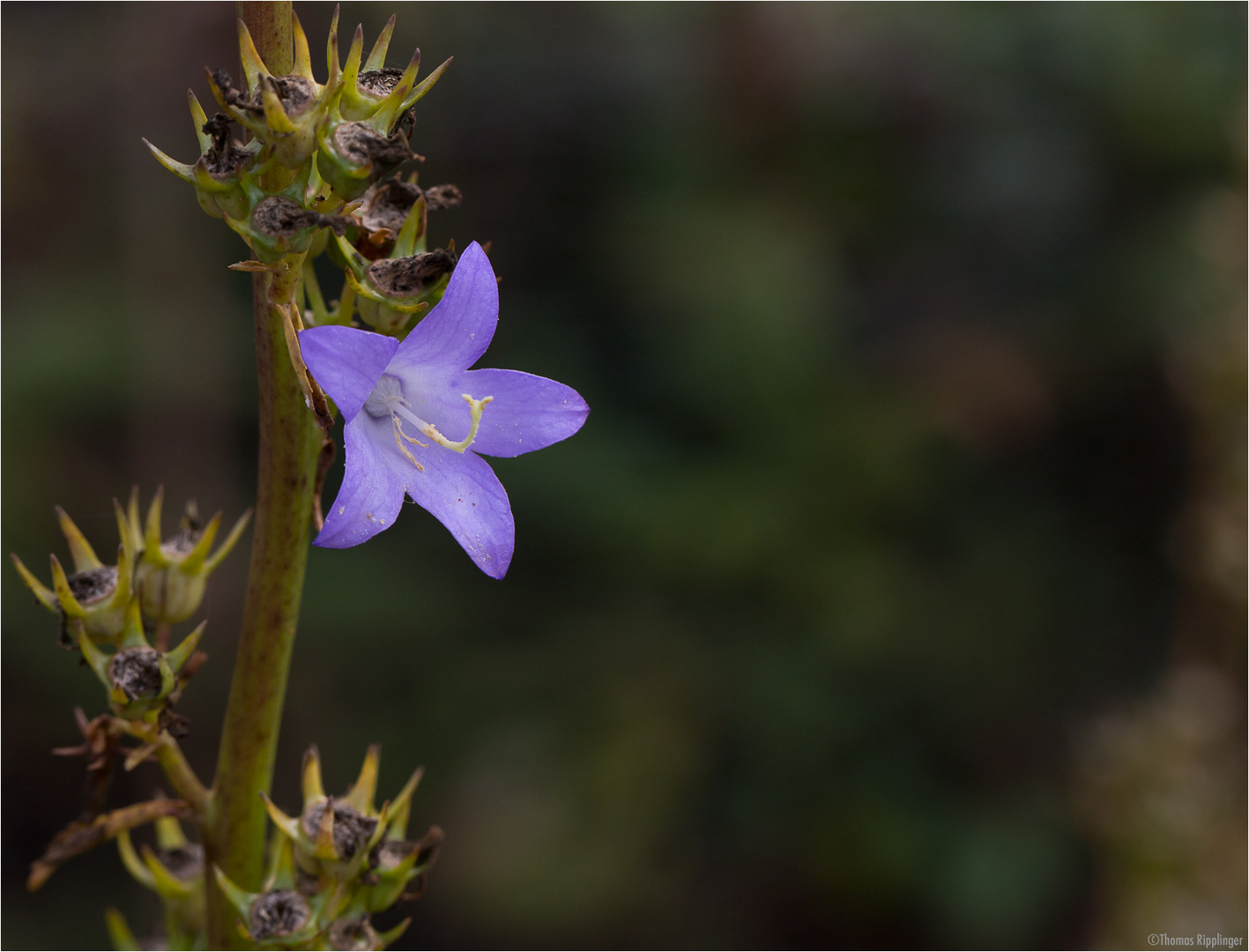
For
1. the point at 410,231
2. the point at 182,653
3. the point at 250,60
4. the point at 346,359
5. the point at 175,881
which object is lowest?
the point at 175,881

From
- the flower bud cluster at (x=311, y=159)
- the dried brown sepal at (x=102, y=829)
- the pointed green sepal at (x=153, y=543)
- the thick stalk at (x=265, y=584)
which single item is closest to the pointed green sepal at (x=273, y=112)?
the flower bud cluster at (x=311, y=159)

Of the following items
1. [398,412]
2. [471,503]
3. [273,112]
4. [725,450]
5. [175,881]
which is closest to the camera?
[273,112]

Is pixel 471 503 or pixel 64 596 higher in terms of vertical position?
pixel 471 503

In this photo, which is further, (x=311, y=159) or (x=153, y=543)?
(x=153, y=543)

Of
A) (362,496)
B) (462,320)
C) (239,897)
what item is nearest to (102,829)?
(239,897)

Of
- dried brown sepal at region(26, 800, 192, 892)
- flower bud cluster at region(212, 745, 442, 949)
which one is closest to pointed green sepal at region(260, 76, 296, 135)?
flower bud cluster at region(212, 745, 442, 949)

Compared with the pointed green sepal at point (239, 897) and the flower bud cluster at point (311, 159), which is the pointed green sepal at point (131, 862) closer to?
the pointed green sepal at point (239, 897)

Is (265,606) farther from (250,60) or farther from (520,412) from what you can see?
(250,60)
